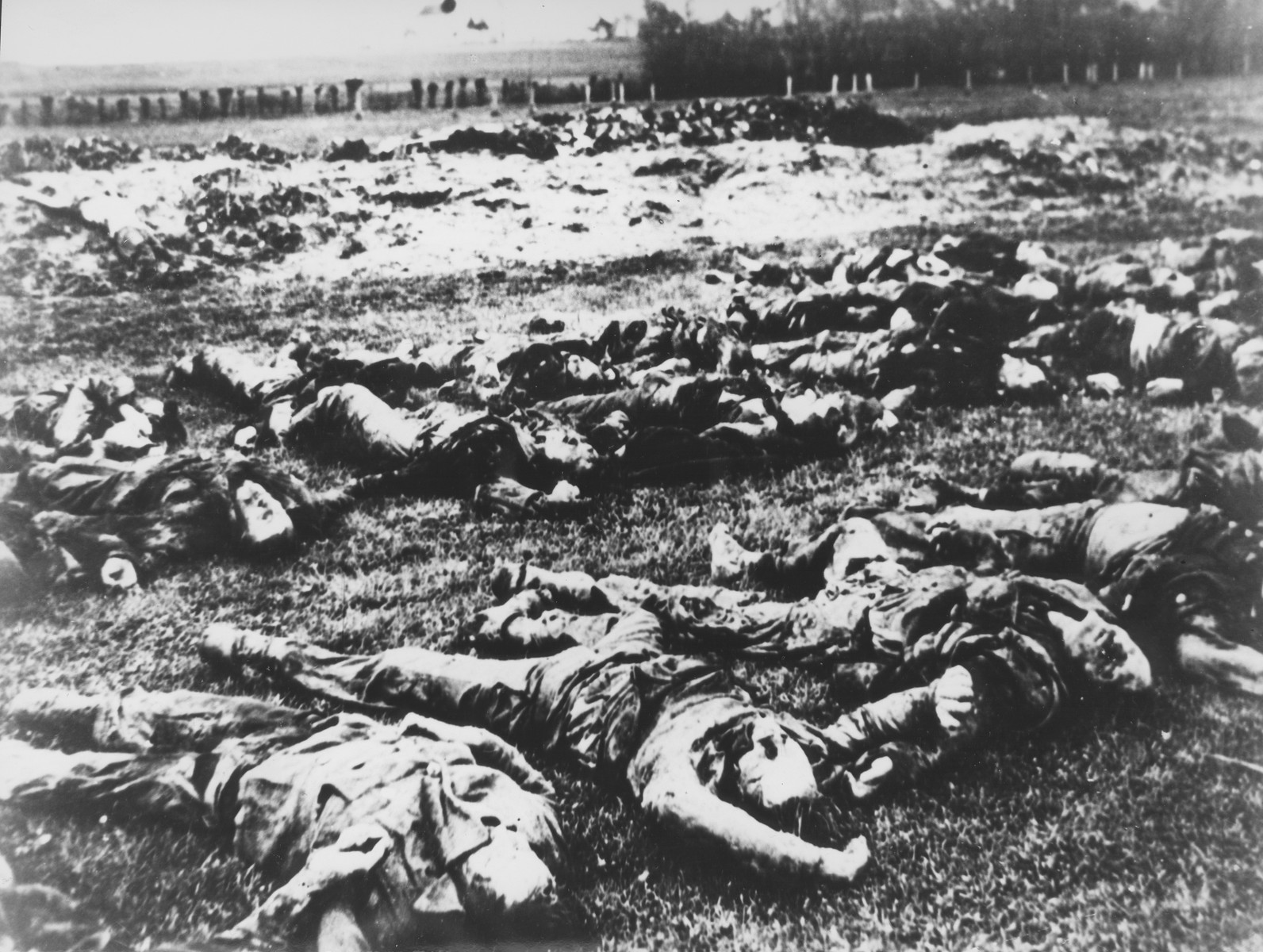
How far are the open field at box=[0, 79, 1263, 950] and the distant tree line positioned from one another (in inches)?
6.7

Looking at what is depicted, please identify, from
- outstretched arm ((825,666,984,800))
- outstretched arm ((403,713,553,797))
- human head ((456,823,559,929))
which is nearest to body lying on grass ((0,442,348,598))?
outstretched arm ((403,713,553,797))

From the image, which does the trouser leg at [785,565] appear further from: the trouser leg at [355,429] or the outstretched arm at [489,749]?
the trouser leg at [355,429]

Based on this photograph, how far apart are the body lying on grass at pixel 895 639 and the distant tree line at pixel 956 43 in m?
2.67

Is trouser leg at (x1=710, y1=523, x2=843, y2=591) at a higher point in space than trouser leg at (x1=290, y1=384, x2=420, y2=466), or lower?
lower

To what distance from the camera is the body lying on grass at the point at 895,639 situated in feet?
9.56

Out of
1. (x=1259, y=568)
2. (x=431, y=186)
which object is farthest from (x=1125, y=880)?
(x=431, y=186)

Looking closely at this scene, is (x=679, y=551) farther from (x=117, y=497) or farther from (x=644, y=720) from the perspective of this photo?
(x=117, y=497)

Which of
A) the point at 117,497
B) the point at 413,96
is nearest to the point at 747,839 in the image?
the point at 117,497

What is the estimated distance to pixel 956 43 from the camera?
4352mm

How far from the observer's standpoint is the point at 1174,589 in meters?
3.23

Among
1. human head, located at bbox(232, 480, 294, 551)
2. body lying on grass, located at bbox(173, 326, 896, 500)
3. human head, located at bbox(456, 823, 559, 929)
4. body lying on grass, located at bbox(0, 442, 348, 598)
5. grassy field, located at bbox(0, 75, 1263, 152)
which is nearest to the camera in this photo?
human head, located at bbox(456, 823, 559, 929)

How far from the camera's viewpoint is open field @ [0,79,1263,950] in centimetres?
260

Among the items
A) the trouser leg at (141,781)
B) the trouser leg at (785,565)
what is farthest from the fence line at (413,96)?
the trouser leg at (141,781)

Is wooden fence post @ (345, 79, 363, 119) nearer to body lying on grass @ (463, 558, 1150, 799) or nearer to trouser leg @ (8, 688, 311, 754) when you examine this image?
body lying on grass @ (463, 558, 1150, 799)
